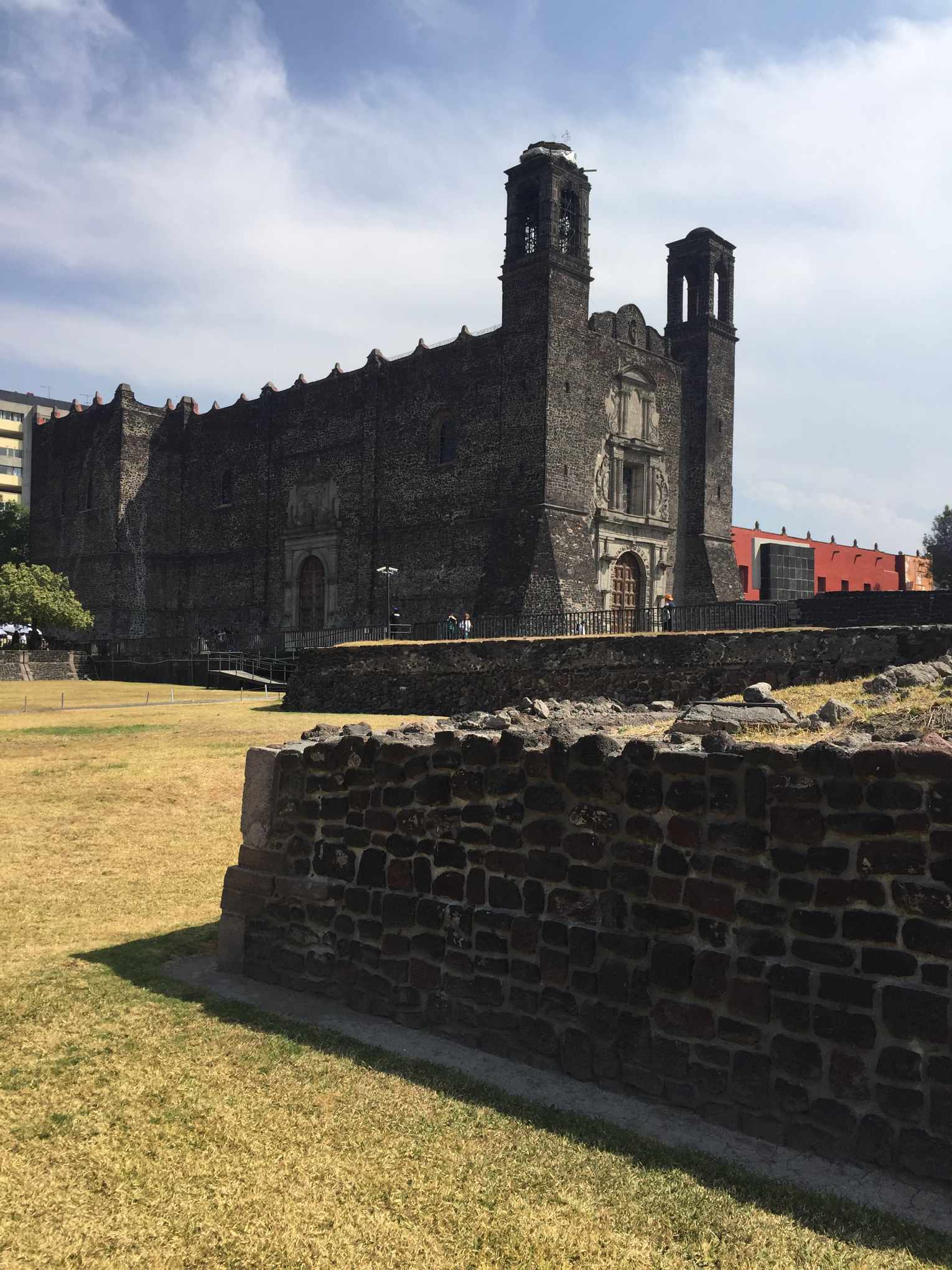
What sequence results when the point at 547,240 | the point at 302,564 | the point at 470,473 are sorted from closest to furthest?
the point at 547,240, the point at 470,473, the point at 302,564

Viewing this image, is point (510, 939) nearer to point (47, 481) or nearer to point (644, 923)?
point (644, 923)

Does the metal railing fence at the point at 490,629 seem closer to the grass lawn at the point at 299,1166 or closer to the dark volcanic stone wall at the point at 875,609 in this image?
the dark volcanic stone wall at the point at 875,609

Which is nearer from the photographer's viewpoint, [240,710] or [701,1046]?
[701,1046]

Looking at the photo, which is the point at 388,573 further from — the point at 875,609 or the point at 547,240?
the point at 875,609

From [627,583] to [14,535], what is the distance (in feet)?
102

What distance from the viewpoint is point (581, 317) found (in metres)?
29.2

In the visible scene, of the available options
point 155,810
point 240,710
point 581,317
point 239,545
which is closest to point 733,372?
point 581,317

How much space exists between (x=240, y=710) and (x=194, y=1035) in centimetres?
1570

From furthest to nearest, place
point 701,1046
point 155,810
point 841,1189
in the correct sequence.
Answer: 1. point 155,810
2. point 701,1046
3. point 841,1189

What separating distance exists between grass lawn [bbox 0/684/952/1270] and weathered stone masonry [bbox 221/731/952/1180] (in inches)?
15.6

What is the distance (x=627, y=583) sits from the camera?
31219 millimetres

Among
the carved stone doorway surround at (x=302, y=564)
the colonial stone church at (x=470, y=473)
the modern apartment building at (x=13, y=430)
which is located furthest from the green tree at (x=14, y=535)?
the modern apartment building at (x=13, y=430)

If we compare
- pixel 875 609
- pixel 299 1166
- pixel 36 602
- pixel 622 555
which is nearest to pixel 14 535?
pixel 36 602

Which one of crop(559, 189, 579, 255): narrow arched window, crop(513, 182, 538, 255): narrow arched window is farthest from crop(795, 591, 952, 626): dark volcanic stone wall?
crop(513, 182, 538, 255): narrow arched window
